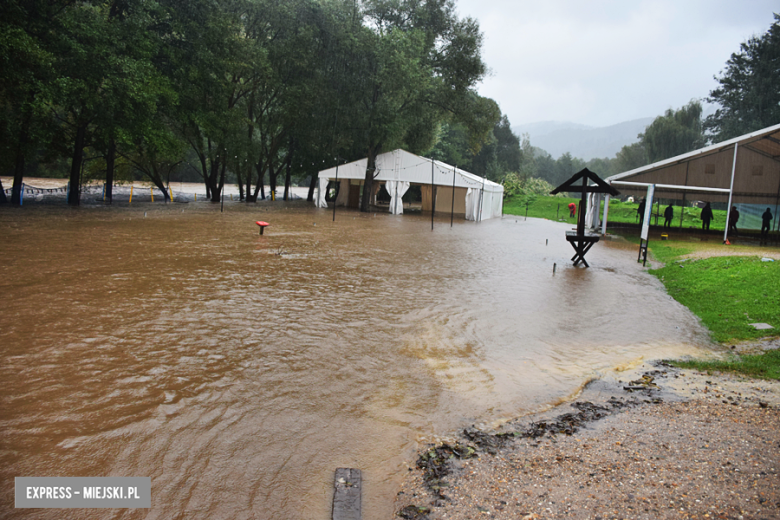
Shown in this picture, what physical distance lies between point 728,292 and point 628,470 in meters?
9.16

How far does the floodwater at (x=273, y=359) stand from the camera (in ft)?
13.7

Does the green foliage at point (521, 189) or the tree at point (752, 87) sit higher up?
the tree at point (752, 87)

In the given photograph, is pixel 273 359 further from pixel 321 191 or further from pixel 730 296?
pixel 321 191

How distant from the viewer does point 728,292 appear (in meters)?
11.2

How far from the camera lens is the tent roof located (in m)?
36.1

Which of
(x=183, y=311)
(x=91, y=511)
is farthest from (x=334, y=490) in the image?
(x=183, y=311)

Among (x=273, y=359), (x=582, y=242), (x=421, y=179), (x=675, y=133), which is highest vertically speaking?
(x=675, y=133)

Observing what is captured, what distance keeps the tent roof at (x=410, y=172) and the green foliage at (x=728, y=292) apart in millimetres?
21314

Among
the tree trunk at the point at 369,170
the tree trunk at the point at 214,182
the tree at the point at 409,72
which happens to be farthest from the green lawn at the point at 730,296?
the tree trunk at the point at 214,182

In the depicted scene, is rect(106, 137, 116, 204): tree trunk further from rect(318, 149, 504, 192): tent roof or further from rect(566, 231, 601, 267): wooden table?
rect(566, 231, 601, 267): wooden table

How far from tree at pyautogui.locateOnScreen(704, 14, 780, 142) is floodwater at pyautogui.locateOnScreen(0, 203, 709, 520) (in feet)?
166

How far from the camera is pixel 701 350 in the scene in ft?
25.7

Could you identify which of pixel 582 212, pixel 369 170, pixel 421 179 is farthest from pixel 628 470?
pixel 369 170

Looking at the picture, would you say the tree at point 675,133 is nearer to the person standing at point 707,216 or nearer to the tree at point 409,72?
the tree at point 409,72
